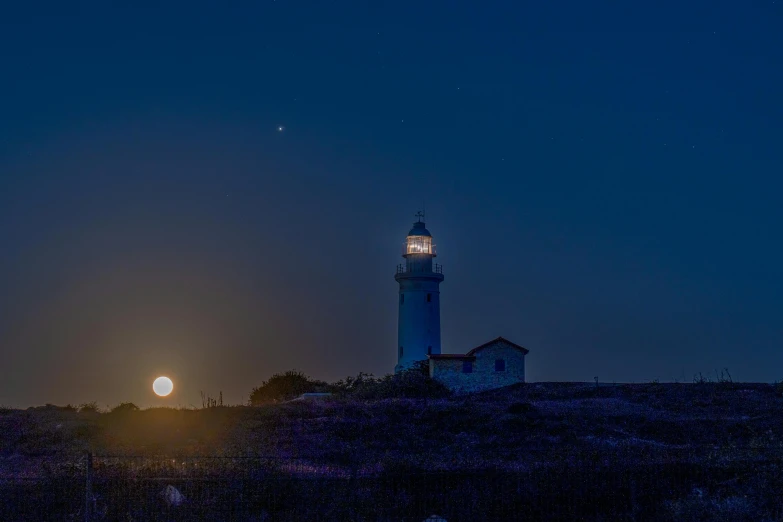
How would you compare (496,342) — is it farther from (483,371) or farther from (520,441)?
(520,441)

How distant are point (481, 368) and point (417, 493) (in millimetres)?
34845

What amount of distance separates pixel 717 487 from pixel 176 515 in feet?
32.2

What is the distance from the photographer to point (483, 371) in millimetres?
51344

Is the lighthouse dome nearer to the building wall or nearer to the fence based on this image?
the building wall

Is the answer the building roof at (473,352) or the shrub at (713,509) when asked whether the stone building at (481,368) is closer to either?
the building roof at (473,352)

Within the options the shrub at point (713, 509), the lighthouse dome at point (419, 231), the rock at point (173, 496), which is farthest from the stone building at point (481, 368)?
the rock at point (173, 496)

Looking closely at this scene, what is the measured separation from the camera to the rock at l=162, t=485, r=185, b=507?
16.2m

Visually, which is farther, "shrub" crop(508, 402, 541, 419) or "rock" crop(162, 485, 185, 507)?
"shrub" crop(508, 402, 541, 419)

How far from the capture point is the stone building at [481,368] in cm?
5103

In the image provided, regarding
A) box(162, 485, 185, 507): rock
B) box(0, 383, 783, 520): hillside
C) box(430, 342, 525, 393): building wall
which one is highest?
box(430, 342, 525, 393): building wall

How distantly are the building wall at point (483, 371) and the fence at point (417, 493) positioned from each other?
1295 inches

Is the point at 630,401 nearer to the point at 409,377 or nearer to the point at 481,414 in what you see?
the point at 481,414

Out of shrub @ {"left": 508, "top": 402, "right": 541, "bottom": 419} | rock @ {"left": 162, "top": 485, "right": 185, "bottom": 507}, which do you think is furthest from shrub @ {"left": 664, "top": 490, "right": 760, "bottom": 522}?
shrub @ {"left": 508, "top": 402, "right": 541, "bottom": 419}

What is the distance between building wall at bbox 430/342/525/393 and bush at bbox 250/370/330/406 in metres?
9.62
